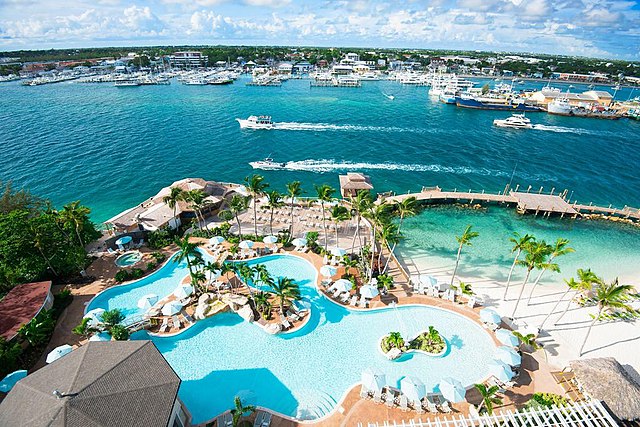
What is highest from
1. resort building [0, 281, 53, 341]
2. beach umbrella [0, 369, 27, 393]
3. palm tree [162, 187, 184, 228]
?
palm tree [162, 187, 184, 228]

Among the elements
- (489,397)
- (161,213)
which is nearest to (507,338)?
(489,397)

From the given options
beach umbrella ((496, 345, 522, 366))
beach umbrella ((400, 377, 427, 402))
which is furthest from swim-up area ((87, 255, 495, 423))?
beach umbrella ((400, 377, 427, 402))

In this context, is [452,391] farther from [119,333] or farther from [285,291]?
[119,333]

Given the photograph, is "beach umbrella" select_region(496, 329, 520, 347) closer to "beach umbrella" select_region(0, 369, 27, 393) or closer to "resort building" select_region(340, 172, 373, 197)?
"resort building" select_region(340, 172, 373, 197)

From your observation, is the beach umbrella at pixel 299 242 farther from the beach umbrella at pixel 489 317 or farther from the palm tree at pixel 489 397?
the palm tree at pixel 489 397

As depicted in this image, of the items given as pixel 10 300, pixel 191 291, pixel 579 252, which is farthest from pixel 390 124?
pixel 10 300
